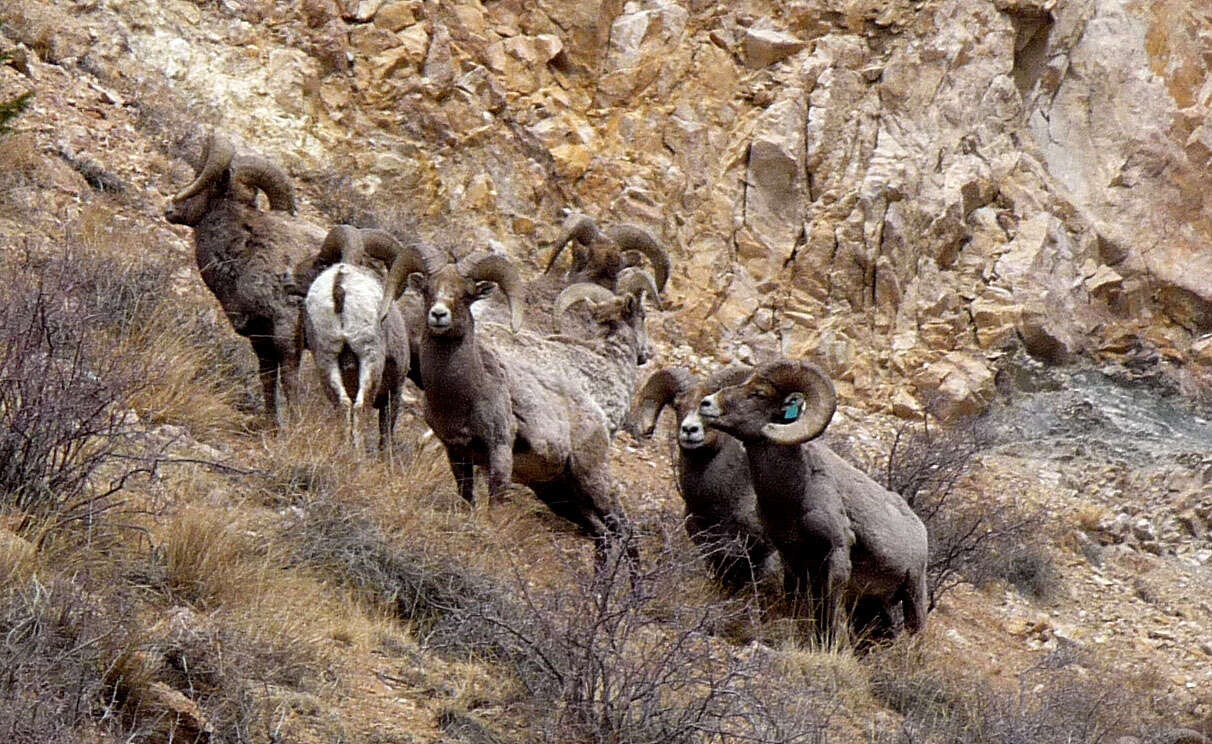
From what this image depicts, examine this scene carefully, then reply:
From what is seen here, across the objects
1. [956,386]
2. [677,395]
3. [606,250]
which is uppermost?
[606,250]

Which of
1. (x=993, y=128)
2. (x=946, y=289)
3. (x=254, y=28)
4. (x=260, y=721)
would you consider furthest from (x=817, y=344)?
(x=260, y=721)

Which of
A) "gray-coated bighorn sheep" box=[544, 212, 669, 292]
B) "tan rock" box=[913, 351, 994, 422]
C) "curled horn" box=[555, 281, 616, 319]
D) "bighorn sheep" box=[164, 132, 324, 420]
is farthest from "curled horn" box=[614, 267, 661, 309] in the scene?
"tan rock" box=[913, 351, 994, 422]

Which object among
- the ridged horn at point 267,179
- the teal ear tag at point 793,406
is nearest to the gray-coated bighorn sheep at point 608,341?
the teal ear tag at point 793,406

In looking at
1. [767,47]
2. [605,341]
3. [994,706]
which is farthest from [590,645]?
[767,47]

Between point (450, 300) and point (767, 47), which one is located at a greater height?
point (767, 47)

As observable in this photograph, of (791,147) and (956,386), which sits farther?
(791,147)

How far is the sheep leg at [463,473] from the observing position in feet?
29.2

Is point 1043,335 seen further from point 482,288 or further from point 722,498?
point 482,288

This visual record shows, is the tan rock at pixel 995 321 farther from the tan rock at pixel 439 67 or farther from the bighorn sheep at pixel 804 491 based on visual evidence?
the bighorn sheep at pixel 804 491

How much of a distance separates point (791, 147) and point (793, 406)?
7.92 m

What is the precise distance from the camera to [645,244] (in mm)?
11648

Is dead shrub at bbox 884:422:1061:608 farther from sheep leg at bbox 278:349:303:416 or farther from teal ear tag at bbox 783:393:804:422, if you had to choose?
sheep leg at bbox 278:349:303:416

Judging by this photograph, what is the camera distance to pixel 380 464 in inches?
354

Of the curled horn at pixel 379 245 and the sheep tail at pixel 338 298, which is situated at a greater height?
the curled horn at pixel 379 245
